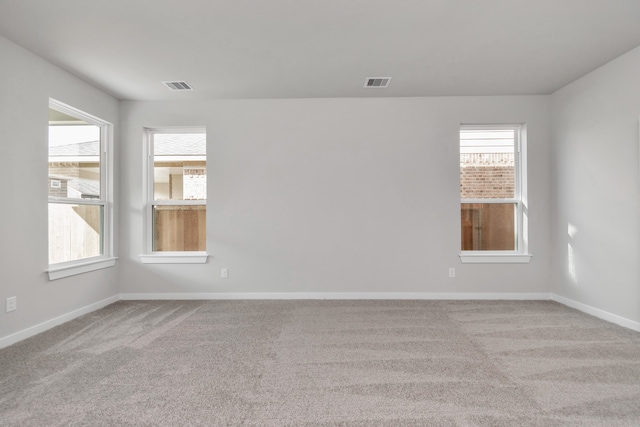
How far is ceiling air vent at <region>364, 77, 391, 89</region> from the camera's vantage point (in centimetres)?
398

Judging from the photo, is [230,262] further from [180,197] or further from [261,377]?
[261,377]

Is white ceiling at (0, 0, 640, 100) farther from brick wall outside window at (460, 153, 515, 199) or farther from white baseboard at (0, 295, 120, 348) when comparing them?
white baseboard at (0, 295, 120, 348)

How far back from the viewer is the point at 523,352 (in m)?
2.84

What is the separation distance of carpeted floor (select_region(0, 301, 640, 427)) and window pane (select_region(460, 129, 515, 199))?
1.61 m

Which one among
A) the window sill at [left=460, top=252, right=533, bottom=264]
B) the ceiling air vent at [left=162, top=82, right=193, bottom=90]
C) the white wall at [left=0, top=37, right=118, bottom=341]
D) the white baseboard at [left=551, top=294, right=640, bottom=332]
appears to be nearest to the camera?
the white wall at [left=0, top=37, right=118, bottom=341]

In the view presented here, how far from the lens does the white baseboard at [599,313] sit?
341cm

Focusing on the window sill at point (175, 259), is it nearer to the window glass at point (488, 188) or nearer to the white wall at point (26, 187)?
the white wall at point (26, 187)

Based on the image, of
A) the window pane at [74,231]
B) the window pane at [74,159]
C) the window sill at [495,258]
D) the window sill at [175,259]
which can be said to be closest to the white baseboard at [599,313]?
the window sill at [495,258]

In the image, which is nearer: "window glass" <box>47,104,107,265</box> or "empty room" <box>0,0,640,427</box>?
"empty room" <box>0,0,640,427</box>

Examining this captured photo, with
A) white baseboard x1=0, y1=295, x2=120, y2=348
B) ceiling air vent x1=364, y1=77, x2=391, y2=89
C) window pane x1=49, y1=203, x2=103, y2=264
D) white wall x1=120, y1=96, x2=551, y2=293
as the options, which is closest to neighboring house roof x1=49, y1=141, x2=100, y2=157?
white wall x1=120, y1=96, x2=551, y2=293

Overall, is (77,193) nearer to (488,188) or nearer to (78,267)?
(78,267)

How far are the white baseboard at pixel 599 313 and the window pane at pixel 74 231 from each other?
570 cm

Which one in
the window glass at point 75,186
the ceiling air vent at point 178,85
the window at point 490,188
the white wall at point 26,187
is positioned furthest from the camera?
the window at point 490,188

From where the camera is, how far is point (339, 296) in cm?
463
